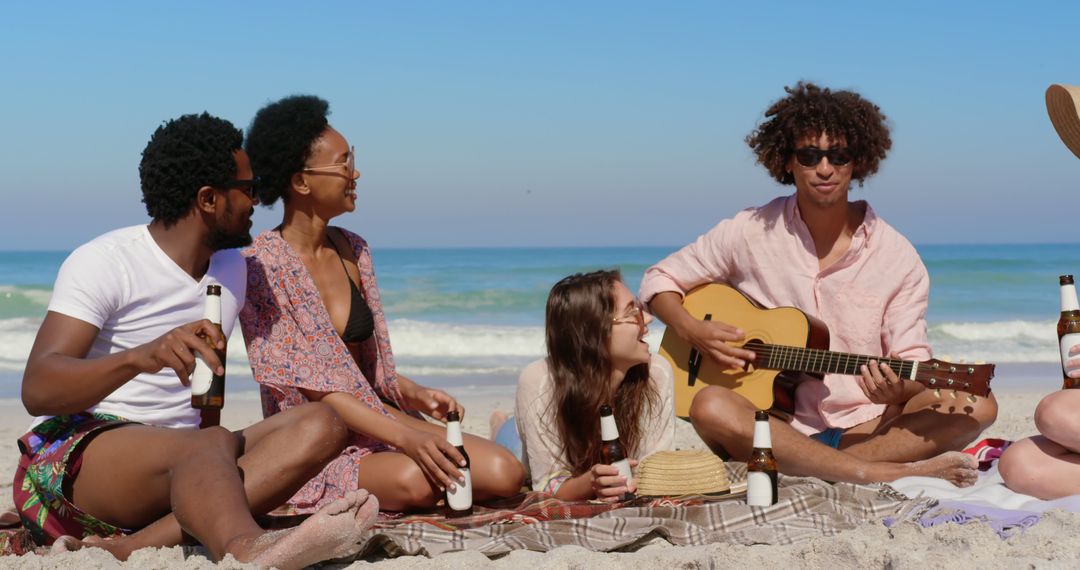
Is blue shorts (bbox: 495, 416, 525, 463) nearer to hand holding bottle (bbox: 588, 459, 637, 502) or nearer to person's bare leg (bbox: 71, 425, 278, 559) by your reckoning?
hand holding bottle (bbox: 588, 459, 637, 502)

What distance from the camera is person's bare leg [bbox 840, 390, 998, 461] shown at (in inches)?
210

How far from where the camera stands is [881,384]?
5246mm

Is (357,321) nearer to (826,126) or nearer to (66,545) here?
(66,545)

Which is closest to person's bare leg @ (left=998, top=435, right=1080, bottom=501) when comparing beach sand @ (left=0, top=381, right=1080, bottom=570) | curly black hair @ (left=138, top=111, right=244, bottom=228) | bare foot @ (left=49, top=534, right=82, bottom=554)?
beach sand @ (left=0, top=381, right=1080, bottom=570)

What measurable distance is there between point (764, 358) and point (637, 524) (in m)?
1.67

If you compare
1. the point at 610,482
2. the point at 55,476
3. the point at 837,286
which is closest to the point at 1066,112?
the point at 837,286

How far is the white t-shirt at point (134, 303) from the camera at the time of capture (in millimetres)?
4105

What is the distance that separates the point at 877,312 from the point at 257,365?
3.06 meters

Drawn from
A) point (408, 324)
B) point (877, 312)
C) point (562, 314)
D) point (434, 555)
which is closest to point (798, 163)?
point (877, 312)

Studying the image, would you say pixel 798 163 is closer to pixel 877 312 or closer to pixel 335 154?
pixel 877 312

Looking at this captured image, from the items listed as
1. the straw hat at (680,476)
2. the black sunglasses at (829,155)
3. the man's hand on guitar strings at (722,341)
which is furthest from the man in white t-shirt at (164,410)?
the black sunglasses at (829,155)

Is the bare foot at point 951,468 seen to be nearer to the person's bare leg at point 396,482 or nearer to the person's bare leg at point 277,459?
the person's bare leg at point 396,482

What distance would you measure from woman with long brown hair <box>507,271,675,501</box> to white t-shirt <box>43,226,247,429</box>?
1515 millimetres

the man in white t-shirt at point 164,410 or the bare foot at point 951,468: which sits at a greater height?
the man in white t-shirt at point 164,410
